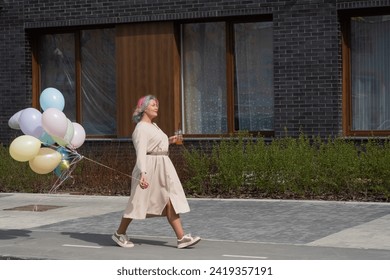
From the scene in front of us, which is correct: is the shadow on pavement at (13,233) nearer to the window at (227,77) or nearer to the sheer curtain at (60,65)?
the window at (227,77)

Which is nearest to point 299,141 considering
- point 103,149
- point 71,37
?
point 103,149

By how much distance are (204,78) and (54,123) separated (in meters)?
9.07

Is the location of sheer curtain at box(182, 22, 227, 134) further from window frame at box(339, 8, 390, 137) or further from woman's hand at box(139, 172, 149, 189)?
woman's hand at box(139, 172, 149, 189)

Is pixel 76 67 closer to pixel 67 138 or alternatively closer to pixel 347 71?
pixel 347 71

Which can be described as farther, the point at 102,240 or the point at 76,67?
the point at 76,67

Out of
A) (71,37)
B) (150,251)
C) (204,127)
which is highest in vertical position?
(71,37)

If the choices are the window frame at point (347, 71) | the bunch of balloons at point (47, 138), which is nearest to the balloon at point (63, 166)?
the bunch of balloons at point (47, 138)

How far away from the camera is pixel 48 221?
46.9 ft

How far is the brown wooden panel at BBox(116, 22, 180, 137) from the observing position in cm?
2030

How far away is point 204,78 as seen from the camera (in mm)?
20562

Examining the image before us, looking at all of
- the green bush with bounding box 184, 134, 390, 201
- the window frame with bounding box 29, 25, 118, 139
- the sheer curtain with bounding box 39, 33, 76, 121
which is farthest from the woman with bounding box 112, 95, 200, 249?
the sheer curtain with bounding box 39, 33, 76, 121

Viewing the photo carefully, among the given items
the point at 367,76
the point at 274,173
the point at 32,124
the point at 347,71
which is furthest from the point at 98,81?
the point at 32,124

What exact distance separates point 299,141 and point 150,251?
7412mm

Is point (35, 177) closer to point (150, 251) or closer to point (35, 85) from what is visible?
point (35, 85)
